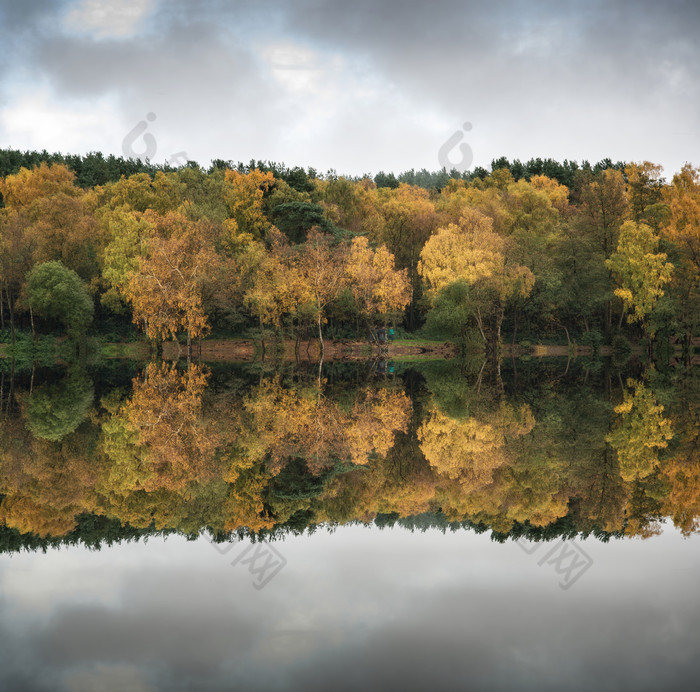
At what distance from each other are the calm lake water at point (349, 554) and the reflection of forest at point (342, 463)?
8 centimetres

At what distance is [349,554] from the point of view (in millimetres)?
8930

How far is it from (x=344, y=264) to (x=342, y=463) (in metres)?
43.5

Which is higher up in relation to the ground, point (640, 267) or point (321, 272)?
point (640, 267)

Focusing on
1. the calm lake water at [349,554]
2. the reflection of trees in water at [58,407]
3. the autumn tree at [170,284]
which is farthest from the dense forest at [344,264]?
the calm lake water at [349,554]

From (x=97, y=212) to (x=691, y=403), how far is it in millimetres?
57273

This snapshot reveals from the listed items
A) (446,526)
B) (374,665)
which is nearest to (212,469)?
(446,526)

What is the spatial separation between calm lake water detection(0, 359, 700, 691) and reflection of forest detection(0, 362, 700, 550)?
3.0 inches

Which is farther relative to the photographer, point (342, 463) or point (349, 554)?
point (342, 463)

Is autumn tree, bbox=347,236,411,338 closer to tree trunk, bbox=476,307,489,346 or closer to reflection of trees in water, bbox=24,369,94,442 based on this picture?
tree trunk, bbox=476,307,489,346

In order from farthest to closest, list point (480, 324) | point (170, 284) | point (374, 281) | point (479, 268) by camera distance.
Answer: point (480, 324)
point (374, 281)
point (479, 268)
point (170, 284)

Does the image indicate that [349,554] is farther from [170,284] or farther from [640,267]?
[640,267]

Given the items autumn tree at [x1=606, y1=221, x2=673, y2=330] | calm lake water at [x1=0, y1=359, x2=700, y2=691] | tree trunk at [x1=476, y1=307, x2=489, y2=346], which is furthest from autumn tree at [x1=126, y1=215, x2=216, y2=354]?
calm lake water at [x1=0, y1=359, x2=700, y2=691]

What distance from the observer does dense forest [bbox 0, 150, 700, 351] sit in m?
53.9

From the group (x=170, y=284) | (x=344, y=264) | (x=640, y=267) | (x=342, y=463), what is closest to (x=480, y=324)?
(x=344, y=264)
